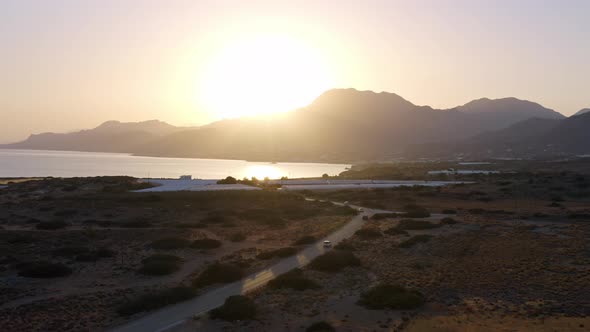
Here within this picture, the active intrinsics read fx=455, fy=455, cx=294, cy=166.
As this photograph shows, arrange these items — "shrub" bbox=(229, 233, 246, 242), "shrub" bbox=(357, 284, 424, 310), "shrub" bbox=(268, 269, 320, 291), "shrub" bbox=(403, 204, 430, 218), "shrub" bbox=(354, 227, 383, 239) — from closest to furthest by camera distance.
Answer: "shrub" bbox=(357, 284, 424, 310) < "shrub" bbox=(268, 269, 320, 291) < "shrub" bbox=(229, 233, 246, 242) < "shrub" bbox=(354, 227, 383, 239) < "shrub" bbox=(403, 204, 430, 218)

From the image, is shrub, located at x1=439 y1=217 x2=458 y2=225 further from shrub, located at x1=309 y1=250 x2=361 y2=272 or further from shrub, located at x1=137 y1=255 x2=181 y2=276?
shrub, located at x1=137 y1=255 x2=181 y2=276

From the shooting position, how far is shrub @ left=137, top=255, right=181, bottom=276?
21.1 m

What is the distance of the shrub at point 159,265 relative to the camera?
21.1m

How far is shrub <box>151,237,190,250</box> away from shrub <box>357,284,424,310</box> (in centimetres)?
1282

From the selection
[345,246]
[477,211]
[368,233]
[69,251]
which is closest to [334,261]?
[345,246]

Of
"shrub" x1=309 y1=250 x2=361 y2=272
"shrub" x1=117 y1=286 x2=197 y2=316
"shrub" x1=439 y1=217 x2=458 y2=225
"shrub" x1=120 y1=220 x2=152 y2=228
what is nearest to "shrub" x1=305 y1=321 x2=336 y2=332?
"shrub" x1=117 y1=286 x2=197 y2=316

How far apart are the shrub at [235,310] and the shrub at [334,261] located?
21.4 feet

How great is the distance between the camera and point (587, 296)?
705 inches

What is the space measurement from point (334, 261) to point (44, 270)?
13.2 meters

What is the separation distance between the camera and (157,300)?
16.7 metres

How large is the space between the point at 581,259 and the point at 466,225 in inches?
450

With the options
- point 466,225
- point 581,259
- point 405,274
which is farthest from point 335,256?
point 466,225

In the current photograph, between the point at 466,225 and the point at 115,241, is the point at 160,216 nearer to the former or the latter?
the point at 115,241

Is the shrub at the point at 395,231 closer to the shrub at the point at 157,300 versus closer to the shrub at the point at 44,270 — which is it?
the shrub at the point at 157,300
